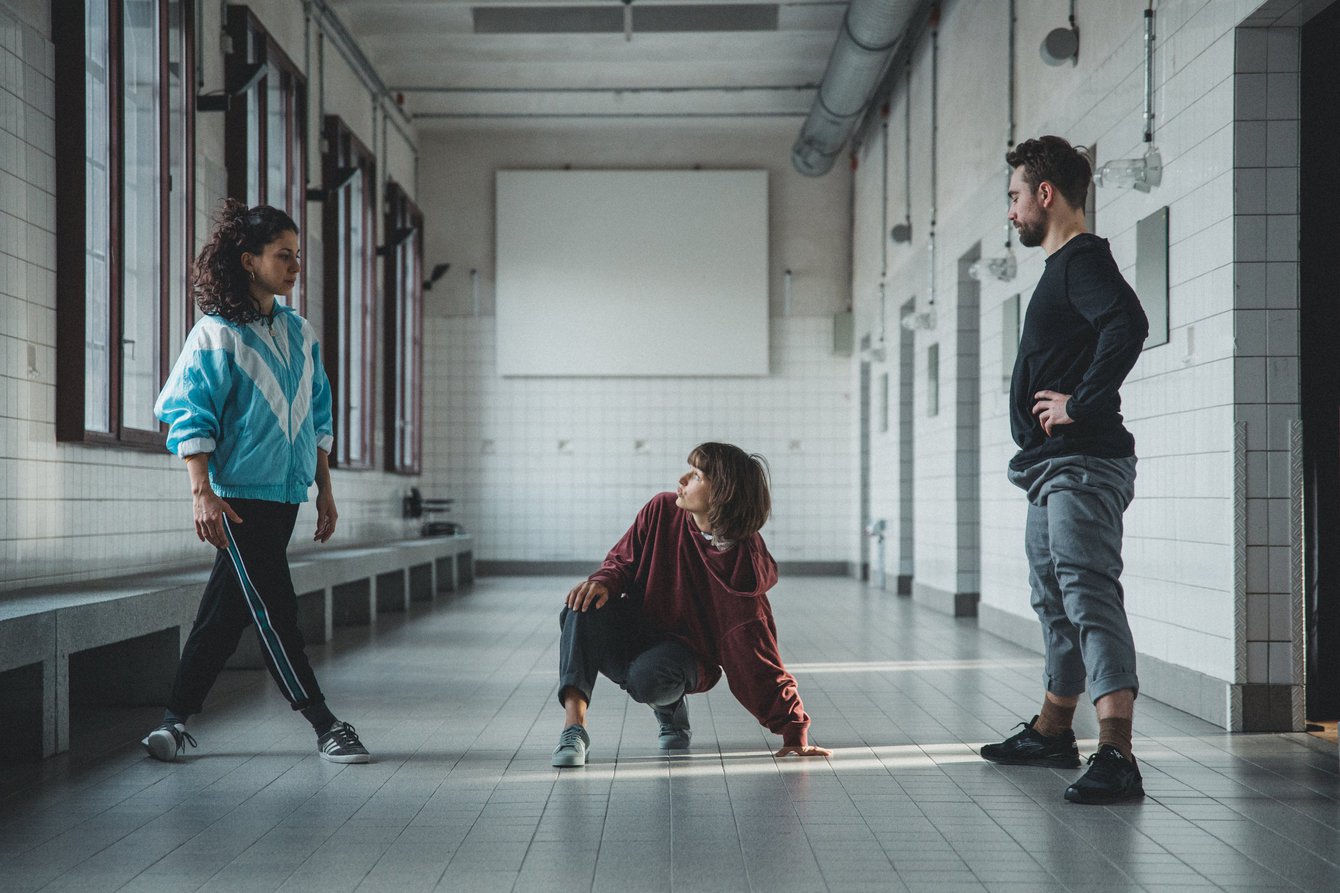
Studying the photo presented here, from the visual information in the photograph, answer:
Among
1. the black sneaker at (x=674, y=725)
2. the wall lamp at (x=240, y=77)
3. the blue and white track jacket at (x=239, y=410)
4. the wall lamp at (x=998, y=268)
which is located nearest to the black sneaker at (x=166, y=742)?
the blue and white track jacket at (x=239, y=410)

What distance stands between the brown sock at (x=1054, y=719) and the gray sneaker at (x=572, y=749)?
119cm

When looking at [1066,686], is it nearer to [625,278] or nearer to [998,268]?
[998,268]

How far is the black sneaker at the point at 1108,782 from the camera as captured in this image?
2834 millimetres

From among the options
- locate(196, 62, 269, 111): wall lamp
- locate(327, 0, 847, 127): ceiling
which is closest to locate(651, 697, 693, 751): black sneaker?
locate(196, 62, 269, 111): wall lamp

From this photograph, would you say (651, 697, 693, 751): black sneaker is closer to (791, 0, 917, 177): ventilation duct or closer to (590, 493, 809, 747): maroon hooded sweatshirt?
(590, 493, 809, 747): maroon hooded sweatshirt

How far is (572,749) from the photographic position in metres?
3.25

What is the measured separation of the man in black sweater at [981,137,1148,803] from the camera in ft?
9.41

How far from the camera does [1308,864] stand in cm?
236

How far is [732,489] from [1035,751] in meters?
1.07

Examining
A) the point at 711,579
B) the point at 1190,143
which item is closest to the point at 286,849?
the point at 711,579

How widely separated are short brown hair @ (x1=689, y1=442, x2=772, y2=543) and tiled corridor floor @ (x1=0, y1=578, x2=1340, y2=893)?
627 millimetres

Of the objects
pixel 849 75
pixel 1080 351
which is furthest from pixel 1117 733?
pixel 849 75

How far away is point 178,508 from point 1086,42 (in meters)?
4.60

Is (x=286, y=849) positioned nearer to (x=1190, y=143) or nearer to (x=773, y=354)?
(x=1190, y=143)
